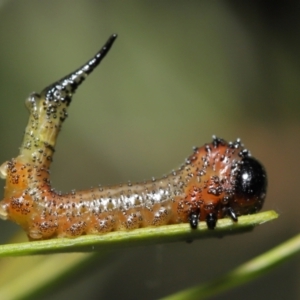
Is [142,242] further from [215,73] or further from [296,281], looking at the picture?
[215,73]

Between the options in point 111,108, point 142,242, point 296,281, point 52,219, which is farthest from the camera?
point 111,108

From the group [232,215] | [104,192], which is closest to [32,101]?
[104,192]

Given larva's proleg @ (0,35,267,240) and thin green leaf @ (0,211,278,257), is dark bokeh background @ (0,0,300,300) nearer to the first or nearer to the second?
larva's proleg @ (0,35,267,240)

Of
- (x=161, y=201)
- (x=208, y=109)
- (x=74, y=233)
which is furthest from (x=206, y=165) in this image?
(x=208, y=109)

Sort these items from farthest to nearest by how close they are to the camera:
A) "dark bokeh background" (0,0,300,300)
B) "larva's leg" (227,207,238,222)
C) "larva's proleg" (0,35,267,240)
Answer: "dark bokeh background" (0,0,300,300) < "larva's proleg" (0,35,267,240) < "larva's leg" (227,207,238,222)

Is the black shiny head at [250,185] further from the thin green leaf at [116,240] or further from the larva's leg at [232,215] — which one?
the thin green leaf at [116,240]

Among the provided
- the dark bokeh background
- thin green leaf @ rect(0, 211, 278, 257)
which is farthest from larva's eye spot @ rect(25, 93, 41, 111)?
the dark bokeh background

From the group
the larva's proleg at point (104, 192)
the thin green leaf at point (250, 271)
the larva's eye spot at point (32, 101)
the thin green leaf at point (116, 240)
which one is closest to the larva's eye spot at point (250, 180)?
the larva's proleg at point (104, 192)
